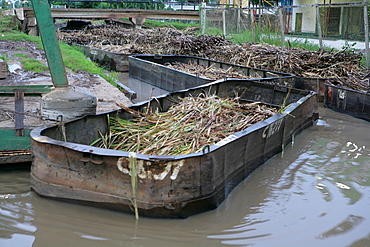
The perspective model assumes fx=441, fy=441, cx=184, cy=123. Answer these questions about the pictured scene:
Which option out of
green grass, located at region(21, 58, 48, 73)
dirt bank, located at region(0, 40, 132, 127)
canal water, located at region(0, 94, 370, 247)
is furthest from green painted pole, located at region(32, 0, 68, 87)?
green grass, located at region(21, 58, 48, 73)

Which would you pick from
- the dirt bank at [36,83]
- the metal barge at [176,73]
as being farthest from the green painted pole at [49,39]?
the metal barge at [176,73]

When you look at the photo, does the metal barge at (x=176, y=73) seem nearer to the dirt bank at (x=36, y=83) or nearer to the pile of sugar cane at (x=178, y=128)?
the dirt bank at (x=36, y=83)

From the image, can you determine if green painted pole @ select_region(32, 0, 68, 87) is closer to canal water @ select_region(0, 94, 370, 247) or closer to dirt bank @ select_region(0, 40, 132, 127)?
dirt bank @ select_region(0, 40, 132, 127)

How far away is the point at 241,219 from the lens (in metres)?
5.39

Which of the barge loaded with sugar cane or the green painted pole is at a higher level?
the green painted pole

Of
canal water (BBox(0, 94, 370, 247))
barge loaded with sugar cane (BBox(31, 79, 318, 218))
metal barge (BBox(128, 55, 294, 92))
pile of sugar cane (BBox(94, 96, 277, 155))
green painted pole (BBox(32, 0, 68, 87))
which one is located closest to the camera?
canal water (BBox(0, 94, 370, 247))

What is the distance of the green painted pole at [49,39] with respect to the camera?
639 centimetres

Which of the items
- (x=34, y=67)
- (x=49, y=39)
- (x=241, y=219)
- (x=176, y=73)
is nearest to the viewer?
(x=241, y=219)

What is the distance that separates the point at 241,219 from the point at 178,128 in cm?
179

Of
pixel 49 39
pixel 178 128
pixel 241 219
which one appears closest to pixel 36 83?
pixel 49 39

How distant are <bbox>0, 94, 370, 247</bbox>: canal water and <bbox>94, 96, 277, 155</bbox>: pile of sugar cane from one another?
0.87 meters

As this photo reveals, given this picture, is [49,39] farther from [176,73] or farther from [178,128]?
[176,73]

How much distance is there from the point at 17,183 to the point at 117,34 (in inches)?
782

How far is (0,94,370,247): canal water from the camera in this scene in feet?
15.9
